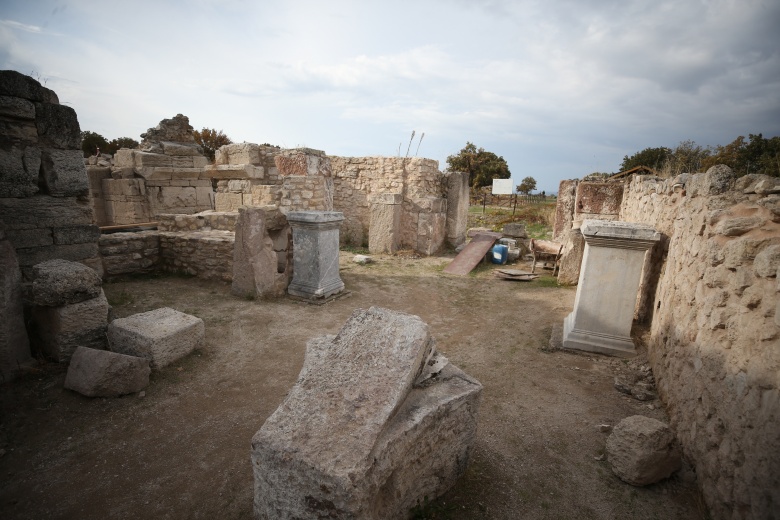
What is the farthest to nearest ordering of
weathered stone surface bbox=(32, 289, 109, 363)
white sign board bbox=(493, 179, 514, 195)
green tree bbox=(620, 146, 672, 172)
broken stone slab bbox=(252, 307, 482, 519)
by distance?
green tree bbox=(620, 146, 672, 172) < white sign board bbox=(493, 179, 514, 195) < weathered stone surface bbox=(32, 289, 109, 363) < broken stone slab bbox=(252, 307, 482, 519)

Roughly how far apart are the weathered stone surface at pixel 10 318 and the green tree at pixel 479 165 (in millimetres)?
23303

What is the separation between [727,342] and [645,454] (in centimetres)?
80

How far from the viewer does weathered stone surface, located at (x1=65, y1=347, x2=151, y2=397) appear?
9.55 feet

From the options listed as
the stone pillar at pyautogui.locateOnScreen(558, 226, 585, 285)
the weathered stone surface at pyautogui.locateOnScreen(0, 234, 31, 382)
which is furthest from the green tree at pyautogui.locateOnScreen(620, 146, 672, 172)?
the weathered stone surface at pyautogui.locateOnScreen(0, 234, 31, 382)

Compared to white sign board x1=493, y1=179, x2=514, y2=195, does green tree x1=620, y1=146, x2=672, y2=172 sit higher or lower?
higher

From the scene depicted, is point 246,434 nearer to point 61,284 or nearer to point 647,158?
point 61,284

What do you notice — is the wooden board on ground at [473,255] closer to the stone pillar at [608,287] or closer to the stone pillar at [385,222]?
the stone pillar at [385,222]

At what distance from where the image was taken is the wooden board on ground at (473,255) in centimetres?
767

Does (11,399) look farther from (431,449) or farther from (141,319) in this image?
(431,449)

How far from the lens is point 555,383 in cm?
335

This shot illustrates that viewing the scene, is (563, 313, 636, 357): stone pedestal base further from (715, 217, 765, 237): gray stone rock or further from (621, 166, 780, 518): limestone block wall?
(715, 217, 765, 237): gray stone rock

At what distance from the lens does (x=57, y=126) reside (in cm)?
429

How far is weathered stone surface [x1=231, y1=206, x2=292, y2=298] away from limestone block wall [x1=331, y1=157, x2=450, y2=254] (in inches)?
160

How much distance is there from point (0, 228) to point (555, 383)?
16.8ft
